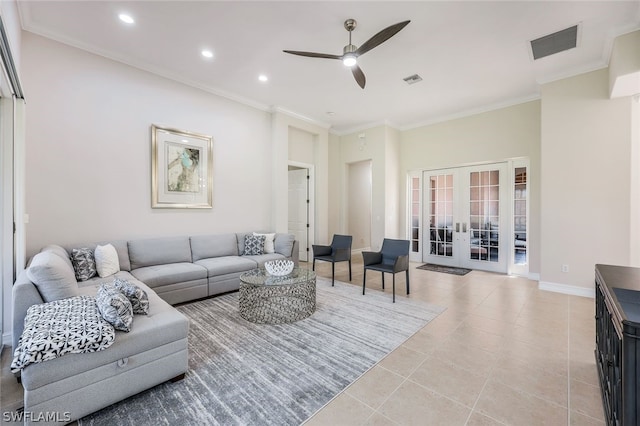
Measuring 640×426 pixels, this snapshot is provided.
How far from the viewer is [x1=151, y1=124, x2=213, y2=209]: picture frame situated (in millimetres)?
4219

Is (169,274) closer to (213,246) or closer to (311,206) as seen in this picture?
(213,246)

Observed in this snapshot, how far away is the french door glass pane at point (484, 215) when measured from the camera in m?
5.71

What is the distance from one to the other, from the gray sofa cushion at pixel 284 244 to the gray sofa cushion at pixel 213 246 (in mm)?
754

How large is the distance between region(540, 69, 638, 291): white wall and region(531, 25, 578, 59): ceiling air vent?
2.84ft

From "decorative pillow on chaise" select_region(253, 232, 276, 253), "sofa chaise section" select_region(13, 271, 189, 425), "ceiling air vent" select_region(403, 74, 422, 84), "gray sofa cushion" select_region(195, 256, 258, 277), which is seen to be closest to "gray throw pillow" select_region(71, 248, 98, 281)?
"sofa chaise section" select_region(13, 271, 189, 425)

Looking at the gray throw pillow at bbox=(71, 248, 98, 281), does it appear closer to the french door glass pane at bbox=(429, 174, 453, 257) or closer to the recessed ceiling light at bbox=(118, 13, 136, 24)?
the recessed ceiling light at bbox=(118, 13, 136, 24)

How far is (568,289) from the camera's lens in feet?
13.8

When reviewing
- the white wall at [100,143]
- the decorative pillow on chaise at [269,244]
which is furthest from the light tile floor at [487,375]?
the white wall at [100,143]

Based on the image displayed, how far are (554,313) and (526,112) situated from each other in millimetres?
3712

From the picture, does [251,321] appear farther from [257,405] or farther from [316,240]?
[316,240]

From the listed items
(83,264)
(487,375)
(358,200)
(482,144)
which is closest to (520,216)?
(482,144)

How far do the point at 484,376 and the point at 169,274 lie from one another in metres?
3.59

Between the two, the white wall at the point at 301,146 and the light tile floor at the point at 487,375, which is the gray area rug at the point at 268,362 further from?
the white wall at the point at 301,146

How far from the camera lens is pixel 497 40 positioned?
3.41 metres
